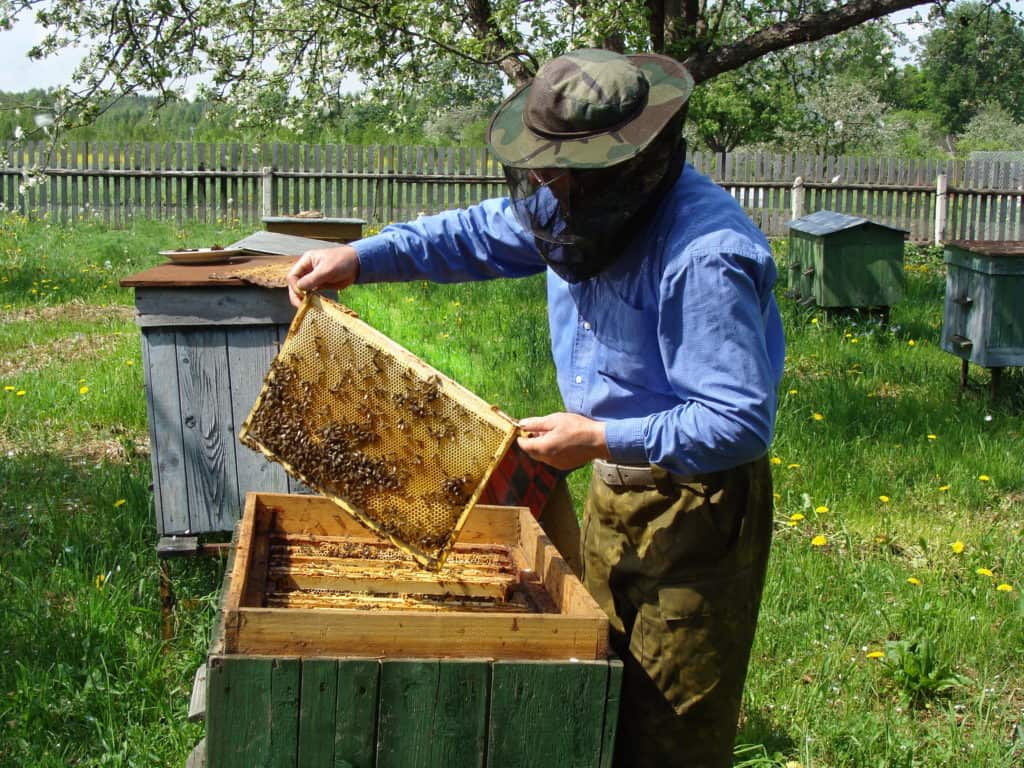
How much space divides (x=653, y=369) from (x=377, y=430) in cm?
62

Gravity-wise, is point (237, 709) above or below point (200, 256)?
below

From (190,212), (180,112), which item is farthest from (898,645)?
(180,112)

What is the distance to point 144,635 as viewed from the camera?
361 cm

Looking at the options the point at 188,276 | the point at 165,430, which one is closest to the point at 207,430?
the point at 165,430

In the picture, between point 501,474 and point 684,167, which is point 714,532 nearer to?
point 684,167

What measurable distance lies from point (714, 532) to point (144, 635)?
2.25 meters

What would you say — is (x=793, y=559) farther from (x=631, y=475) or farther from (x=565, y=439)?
(x=565, y=439)

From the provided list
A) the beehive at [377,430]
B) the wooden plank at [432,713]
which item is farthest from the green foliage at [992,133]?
the wooden plank at [432,713]

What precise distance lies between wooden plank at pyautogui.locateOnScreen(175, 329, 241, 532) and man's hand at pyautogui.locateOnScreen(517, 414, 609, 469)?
1.93 m

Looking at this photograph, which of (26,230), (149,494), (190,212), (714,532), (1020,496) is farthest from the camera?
(190,212)

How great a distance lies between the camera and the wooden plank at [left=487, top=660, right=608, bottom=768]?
1929 mm

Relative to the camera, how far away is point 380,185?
16141mm

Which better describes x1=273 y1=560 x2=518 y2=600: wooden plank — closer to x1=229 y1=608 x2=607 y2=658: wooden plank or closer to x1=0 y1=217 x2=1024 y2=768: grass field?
x1=229 y1=608 x2=607 y2=658: wooden plank

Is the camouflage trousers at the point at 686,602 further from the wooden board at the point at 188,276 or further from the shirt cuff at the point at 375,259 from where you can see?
the wooden board at the point at 188,276
